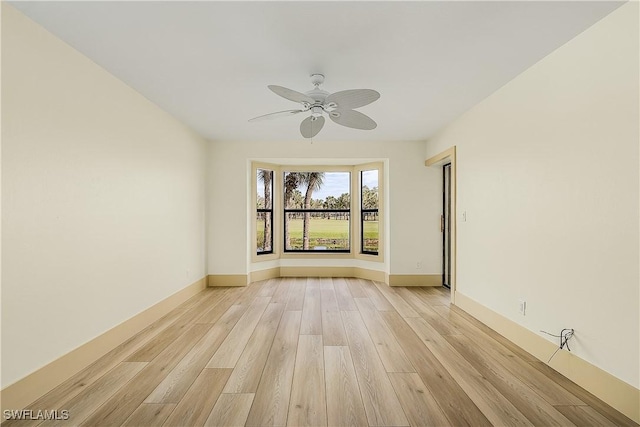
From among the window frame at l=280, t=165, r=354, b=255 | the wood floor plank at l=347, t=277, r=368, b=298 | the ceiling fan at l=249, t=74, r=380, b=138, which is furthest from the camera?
the window frame at l=280, t=165, r=354, b=255

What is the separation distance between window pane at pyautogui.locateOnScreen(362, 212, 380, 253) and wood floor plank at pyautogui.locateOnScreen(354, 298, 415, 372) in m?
1.94

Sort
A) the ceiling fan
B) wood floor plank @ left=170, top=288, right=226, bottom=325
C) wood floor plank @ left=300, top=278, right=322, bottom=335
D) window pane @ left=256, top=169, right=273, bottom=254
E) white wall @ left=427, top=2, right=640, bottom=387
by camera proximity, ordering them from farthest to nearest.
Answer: window pane @ left=256, top=169, right=273, bottom=254 < wood floor plank @ left=170, top=288, right=226, bottom=325 < wood floor plank @ left=300, top=278, right=322, bottom=335 < the ceiling fan < white wall @ left=427, top=2, right=640, bottom=387

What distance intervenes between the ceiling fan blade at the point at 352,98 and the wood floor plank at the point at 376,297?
2.58 m

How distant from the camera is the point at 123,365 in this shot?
8.10ft

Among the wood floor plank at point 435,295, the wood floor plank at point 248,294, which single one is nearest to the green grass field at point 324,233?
the wood floor plank at point 248,294

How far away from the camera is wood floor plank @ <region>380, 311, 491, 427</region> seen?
71.7 inches

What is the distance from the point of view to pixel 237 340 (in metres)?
2.96

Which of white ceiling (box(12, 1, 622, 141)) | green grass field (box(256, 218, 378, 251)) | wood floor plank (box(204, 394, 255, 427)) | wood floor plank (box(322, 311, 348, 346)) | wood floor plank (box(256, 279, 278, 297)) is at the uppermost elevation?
white ceiling (box(12, 1, 622, 141))

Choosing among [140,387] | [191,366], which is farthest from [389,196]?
[140,387]

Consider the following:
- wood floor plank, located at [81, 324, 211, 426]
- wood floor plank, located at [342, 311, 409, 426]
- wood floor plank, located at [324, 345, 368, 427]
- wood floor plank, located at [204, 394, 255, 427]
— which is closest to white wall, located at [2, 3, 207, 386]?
wood floor plank, located at [81, 324, 211, 426]

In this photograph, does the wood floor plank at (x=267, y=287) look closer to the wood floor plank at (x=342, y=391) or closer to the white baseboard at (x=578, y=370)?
the wood floor plank at (x=342, y=391)

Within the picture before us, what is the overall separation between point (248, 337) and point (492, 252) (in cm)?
266

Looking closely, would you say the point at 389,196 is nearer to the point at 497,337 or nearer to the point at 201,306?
the point at 497,337

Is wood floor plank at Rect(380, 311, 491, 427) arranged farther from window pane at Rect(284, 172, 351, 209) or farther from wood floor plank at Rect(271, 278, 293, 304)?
window pane at Rect(284, 172, 351, 209)
